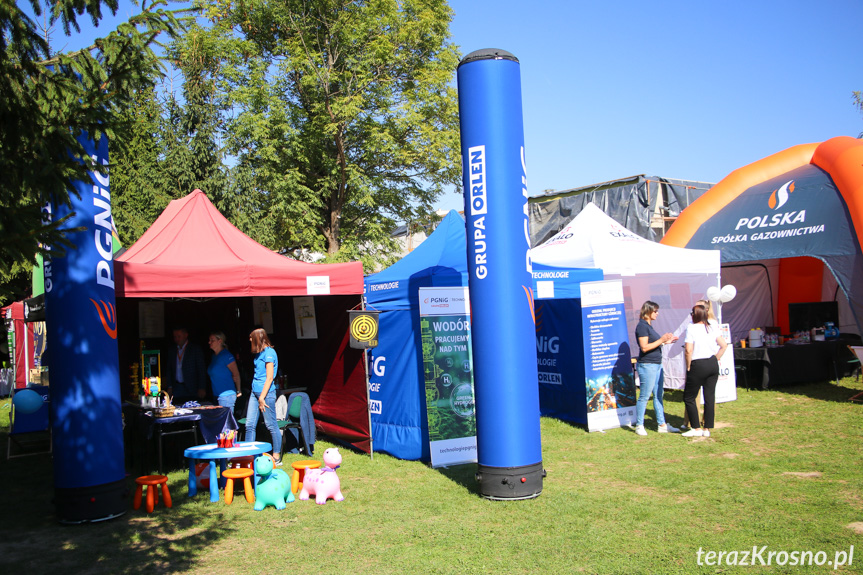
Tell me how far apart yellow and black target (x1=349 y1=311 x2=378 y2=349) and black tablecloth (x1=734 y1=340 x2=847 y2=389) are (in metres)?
7.07

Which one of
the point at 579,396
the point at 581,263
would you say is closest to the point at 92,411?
the point at 579,396

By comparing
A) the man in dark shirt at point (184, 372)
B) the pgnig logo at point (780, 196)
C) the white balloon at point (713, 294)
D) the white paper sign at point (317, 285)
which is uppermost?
the pgnig logo at point (780, 196)

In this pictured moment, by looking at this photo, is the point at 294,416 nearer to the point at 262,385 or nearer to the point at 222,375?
the point at 262,385

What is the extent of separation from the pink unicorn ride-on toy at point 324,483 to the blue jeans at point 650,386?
399 centimetres

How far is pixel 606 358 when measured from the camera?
8.33 meters

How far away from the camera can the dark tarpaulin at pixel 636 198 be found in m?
15.6

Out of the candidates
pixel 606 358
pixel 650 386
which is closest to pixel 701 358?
pixel 650 386

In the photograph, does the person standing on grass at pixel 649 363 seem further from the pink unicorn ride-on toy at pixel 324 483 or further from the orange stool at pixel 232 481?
the orange stool at pixel 232 481

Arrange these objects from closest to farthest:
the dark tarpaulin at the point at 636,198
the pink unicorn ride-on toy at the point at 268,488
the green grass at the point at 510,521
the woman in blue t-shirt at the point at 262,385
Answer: the green grass at the point at 510,521, the pink unicorn ride-on toy at the point at 268,488, the woman in blue t-shirt at the point at 262,385, the dark tarpaulin at the point at 636,198

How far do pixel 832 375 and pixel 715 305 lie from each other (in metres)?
3.38

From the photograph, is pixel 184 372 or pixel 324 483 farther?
pixel 184 372

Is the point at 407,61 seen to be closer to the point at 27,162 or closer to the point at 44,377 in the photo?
the point at 44,377

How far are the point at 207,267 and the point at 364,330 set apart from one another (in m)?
1.72

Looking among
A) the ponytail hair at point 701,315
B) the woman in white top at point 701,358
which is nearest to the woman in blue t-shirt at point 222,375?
the woman in white top at point 701,358
